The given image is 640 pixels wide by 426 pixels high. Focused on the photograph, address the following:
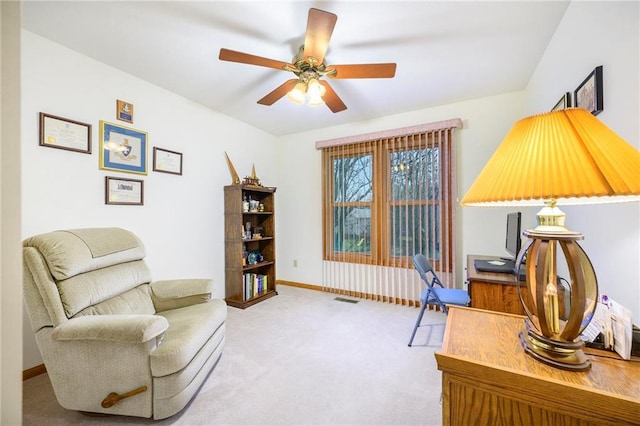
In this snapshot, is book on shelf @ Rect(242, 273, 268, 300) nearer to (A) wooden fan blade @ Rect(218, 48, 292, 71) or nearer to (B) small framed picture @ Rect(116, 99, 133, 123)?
(B) small framed picture @ Rect(116, 99, 133, 123)

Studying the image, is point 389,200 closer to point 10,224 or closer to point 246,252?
point 246,252

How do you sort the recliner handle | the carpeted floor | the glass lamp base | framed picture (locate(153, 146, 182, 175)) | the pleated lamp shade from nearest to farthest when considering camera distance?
1. the pleated lamp shade
2. the glass lamp base
3. the recliner handle
4. the carpeted floor
5. framed picture (locate(153, 146, 182, 175))

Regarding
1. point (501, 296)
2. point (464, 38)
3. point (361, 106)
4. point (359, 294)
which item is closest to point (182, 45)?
point (361, 106)

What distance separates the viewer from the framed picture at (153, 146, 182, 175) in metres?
2.55

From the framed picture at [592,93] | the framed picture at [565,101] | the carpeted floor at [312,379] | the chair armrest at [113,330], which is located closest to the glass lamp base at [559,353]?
the carpeted floor at [312,379]

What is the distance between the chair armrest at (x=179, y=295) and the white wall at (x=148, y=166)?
2.23ft

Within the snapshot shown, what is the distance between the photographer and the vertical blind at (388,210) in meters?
2.96

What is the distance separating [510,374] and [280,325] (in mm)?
2204

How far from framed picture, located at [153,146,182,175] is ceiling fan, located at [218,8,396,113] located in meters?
1.36

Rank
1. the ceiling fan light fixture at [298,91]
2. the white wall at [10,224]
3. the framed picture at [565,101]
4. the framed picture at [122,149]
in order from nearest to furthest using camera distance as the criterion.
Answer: the white wall at [10,224], the framed picture at [565,101], the ceiling fan light fixture at [298,91], the framed picture at [122,149]

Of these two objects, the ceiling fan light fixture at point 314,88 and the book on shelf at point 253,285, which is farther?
the book on shelf at point 253,285

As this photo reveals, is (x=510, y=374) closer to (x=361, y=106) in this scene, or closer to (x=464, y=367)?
(x=464, y=367)

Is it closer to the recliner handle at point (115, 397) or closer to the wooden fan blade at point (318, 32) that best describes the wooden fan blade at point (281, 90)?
the wooden fan blade at point (318, 32)

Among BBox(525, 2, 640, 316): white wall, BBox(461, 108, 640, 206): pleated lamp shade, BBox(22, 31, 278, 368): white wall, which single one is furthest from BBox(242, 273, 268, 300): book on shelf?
BBox(525, 2, 640, 316): white wall
